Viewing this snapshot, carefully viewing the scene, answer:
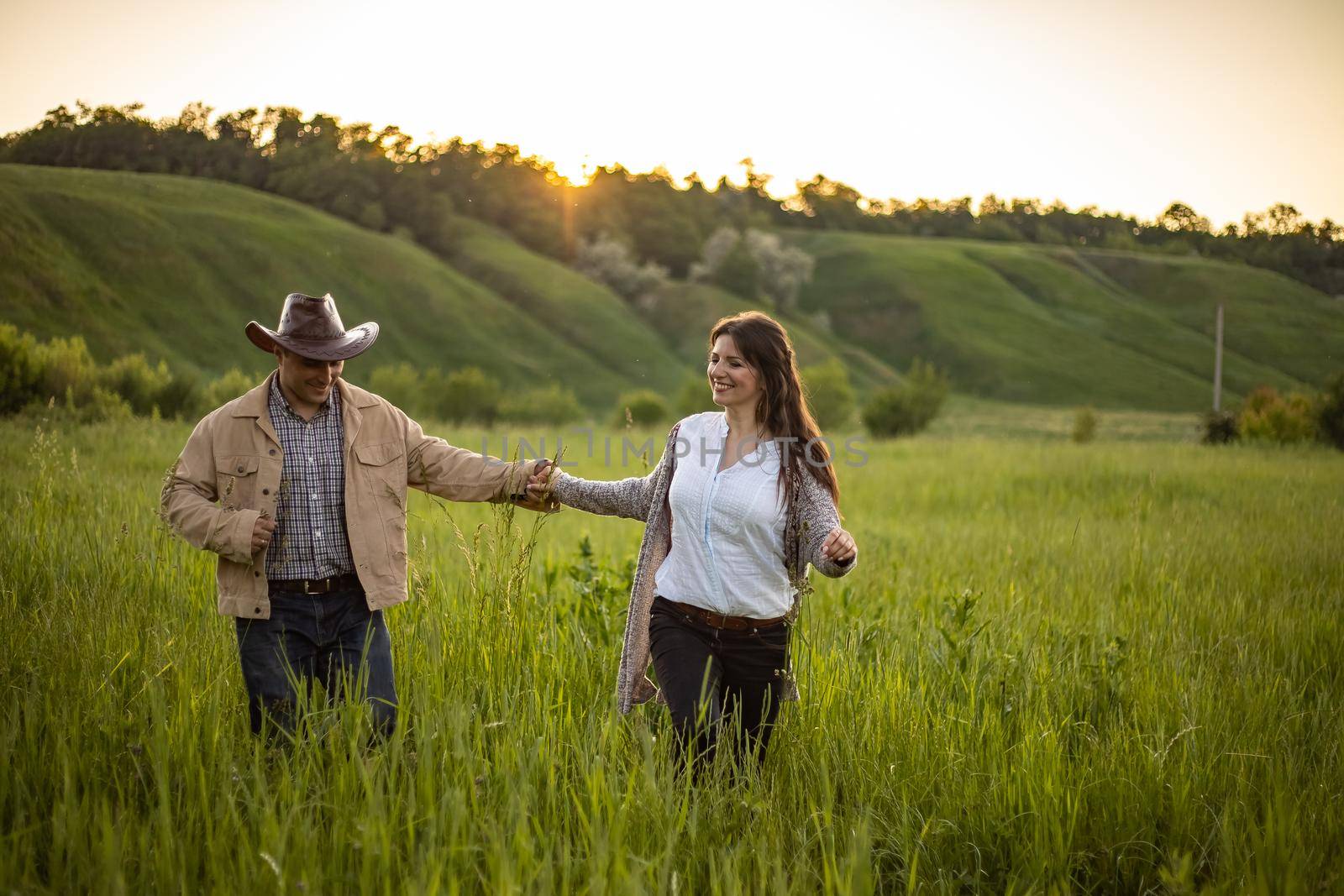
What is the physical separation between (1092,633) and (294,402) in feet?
15.8

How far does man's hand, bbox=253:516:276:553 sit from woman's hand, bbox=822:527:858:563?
2.16 meters

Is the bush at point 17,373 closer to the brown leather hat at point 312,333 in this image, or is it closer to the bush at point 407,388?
the brown leather hat at point 312,333

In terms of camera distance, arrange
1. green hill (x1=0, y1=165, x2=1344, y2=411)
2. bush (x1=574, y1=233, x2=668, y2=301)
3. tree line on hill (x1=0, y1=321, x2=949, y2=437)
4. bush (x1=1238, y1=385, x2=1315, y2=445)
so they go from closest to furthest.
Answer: tree line on hill (x1=0, y1=321, x2=949, y2=437) → bush (x1=1238, y1=385, x2=1315, y2=445) → green hill (x1=0, y1=165, x2=1344, y2=411) → bush (x1=574, y1=233, x2=668, y2=301)

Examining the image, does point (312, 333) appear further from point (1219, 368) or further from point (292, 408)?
point (1219, 368)

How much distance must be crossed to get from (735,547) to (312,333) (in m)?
1.98

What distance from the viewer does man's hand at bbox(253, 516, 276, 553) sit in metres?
3.44

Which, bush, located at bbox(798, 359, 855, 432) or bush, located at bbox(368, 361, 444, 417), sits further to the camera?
bush, located at bbox(368, 361, 444, 417)

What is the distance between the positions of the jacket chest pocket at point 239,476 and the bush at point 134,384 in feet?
53.4

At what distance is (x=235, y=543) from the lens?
3.44m

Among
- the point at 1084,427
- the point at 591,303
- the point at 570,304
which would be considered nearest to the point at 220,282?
the point at 570,304

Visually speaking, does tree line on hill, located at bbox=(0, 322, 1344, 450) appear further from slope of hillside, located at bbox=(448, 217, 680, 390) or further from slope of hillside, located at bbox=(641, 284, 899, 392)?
slope of hillside, located at bbox=(641, 284, 899, 392)

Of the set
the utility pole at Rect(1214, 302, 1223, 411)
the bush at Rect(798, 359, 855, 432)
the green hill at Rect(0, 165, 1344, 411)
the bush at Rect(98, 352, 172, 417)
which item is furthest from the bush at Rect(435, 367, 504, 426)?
the utility pole at Rect(1214, 302, 1223, 411)

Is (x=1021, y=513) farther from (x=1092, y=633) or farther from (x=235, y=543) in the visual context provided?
(x=235, y=543)

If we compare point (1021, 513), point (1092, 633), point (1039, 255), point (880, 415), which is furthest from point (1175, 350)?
point (1092, 633)
